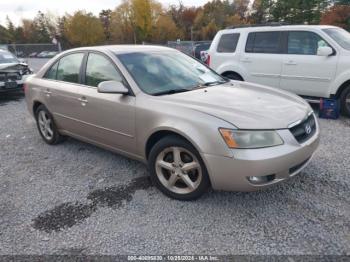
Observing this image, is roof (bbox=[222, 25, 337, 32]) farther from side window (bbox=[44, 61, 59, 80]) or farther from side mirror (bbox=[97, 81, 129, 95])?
side mirror (bbox=[97, 81, 129, 95])

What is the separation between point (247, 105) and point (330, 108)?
3.81m

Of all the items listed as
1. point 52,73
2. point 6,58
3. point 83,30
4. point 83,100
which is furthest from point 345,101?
point 83,30

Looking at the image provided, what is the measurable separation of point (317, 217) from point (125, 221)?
1856 millimetres

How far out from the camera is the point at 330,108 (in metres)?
5.97

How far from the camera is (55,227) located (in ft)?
9.34

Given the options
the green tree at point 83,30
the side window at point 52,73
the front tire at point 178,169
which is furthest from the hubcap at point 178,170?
the green tree at point 83,30

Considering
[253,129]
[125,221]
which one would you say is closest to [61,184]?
[125,221]

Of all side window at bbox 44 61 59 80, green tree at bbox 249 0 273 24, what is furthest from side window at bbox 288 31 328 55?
green tree at bbox 249 0 273 24

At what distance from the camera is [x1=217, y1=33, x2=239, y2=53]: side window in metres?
7.42

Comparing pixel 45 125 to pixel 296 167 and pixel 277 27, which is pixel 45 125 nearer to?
pixel 296 167

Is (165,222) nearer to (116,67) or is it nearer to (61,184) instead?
(61,184)

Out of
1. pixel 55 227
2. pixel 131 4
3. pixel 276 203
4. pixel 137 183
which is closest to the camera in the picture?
pixel 55 227

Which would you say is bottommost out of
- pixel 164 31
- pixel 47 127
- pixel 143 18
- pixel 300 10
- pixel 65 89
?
pixel 47 127

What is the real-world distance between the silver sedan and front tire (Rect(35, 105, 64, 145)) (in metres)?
0.28
